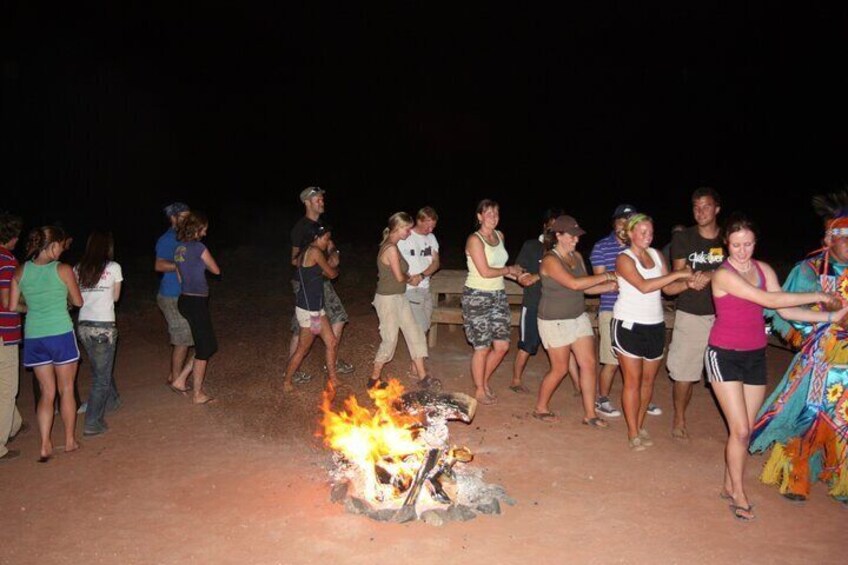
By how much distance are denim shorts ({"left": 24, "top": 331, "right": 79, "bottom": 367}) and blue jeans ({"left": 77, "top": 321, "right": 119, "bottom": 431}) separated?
46 centimetres

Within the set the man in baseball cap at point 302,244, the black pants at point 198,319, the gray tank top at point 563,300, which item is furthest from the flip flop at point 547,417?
the black pants at point 198,319

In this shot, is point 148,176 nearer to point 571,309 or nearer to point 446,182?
point 446,182

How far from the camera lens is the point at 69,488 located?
200 inches

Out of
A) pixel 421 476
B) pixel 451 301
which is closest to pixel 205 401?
pixel 421 476

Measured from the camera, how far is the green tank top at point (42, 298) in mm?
5449

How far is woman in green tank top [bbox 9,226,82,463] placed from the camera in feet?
17.9

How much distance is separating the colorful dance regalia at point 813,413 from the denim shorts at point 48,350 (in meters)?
5.59

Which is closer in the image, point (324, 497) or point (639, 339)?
point (324, 497)

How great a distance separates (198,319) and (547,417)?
3.53m

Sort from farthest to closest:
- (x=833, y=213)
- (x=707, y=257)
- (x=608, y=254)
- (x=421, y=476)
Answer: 1. (x=608, y=254)
2. (x=707, y=257)
3. (x=833, y=213)
4. (x=421, y=476)

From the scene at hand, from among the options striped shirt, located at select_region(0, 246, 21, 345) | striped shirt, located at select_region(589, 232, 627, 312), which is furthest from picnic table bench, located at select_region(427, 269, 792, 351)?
striped shirt, located at select_region(0, 246, 21, 345)

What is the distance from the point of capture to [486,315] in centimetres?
681

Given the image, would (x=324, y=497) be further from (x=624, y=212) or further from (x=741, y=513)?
(x=624, y=212)

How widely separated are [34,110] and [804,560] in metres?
39.6
